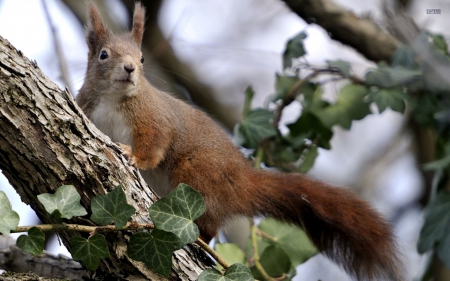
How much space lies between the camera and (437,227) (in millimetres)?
3238

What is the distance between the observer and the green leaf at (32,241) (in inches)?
75.2

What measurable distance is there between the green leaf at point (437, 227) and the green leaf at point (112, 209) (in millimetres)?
1924

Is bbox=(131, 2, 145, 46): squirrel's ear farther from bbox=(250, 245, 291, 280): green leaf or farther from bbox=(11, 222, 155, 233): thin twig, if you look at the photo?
bbox=(11, 222, 155, 233): thin twig

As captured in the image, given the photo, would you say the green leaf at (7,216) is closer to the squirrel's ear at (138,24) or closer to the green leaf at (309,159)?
the squirrel's ear at (138,24)

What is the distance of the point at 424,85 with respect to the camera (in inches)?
144

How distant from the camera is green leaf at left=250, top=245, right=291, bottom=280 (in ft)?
10.3

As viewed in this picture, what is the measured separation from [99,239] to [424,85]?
8.09 feet

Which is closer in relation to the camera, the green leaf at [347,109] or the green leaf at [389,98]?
the green leaf at [389,98]

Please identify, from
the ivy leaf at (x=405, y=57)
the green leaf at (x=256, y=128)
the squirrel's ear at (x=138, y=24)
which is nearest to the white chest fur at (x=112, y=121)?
the squirrel's ear at (x=138, y=24)

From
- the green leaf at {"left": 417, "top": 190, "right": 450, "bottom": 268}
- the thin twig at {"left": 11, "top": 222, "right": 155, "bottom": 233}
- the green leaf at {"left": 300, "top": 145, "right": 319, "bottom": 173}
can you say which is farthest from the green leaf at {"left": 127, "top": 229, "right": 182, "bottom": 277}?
the green leaf at {"left": 300, "top": 145, "right": 319, "bottom": 173}

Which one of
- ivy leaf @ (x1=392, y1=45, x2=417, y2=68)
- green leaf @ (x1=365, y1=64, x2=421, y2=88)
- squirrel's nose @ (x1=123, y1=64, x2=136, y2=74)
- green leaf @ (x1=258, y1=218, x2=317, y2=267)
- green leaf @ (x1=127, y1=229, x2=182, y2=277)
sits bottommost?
green leaf @ (x1=258, y1=218, x2=317, y2=267)

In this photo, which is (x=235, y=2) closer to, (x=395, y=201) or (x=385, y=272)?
(x=395, y=201)

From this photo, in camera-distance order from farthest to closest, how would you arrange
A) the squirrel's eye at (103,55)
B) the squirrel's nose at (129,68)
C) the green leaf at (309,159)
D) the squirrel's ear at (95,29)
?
1. the green leaf at (309,159)
2. the squirrel's ear at (95,29)
3. the squirrel's eye at (103,55)
4. the squirrel's nose at (129,68)

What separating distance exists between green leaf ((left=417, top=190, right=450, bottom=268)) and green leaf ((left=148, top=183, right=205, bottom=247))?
5.58ft
